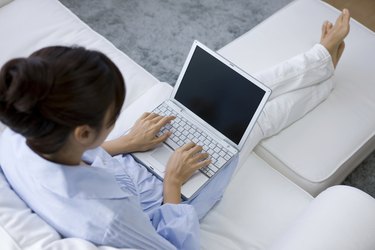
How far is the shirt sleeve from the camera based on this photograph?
110 centimetres

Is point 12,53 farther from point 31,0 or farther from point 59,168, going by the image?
point 59,168

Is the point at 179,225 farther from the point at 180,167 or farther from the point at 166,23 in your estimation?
the point at 166,23

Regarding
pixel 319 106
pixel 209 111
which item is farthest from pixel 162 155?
pixel 319 106

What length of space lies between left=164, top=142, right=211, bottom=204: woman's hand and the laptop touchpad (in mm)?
46

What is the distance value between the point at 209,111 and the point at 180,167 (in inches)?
9.0

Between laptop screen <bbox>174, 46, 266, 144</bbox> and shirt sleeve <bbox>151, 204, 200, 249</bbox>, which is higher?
laptop screen <bbox>174, 46, 266, 144</bbox>

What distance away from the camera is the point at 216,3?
2.39m

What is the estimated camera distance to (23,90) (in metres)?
0.73

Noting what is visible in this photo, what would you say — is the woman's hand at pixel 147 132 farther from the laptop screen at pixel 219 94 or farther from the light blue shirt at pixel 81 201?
the light blue shirt at pixel 81 201

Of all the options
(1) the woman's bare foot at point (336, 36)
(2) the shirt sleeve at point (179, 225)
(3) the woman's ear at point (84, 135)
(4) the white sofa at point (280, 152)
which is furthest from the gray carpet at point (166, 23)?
(3) the woman's ear at point (84, 135)

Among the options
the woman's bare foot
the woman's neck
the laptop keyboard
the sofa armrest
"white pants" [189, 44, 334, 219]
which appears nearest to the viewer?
the woman's neck

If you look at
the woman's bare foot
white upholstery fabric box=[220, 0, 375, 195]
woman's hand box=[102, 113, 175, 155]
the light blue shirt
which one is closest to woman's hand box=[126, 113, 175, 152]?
woman's hand box=[102, 113, 175, 155]

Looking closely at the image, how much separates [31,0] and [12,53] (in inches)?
11.1

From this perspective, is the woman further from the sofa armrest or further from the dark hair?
the sofa armrest
